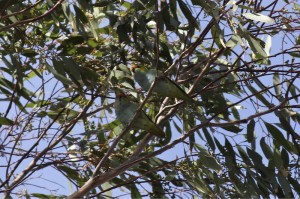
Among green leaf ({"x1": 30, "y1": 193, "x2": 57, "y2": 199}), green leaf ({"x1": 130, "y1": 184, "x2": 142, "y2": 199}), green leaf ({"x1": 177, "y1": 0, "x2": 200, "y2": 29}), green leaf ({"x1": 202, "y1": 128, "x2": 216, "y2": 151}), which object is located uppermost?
green leaf ({"x1": 177, "y1": 0, "x2": 200, "y2": 29})

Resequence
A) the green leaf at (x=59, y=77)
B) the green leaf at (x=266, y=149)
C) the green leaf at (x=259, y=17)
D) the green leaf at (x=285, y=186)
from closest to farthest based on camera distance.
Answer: the green leaf at (x=259, y=17)
the green leaf at (x=59, y=77)
the green leaf at (x=285, y=186)
the green leaf at (x=266, y=149)

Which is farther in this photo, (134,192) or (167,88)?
(134,192)

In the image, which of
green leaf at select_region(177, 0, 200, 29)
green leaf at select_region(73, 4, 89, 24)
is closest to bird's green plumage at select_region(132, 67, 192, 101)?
green leaf at select_region(177, 0, 200, 29)

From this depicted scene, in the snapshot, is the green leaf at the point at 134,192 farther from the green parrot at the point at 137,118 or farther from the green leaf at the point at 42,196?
the green parrot at the point at 137,118

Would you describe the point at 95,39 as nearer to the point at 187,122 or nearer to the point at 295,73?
the point at 187,122

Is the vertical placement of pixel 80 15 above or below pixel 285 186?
above

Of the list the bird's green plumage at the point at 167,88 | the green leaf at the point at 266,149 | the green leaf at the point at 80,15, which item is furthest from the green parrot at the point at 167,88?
the green leaf at the point at 266,149

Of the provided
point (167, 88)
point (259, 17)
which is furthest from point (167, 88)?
point (259, 17)

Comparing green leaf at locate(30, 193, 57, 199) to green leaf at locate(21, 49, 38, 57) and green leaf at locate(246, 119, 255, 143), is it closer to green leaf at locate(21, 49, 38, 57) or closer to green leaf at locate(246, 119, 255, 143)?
green leaf at locate(21, 49, 38, 57)

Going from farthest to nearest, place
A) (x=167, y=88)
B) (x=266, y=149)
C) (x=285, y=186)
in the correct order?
1. (x=266, y=149)
2. (x=285, y=186)
3. (x=167, y=88)

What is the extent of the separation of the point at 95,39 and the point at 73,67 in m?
0.20

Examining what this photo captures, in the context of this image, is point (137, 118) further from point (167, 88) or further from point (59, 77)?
point (59, 77)

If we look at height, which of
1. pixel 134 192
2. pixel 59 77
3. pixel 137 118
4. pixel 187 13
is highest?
pixel 187 13

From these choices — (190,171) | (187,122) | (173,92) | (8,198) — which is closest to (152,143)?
(187,122)
